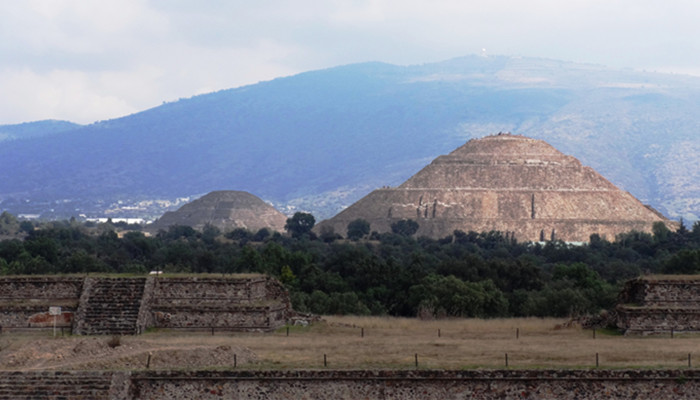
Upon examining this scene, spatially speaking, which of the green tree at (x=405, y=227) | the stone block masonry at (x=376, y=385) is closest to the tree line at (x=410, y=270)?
the stone block masonry at (x=376, y=385)

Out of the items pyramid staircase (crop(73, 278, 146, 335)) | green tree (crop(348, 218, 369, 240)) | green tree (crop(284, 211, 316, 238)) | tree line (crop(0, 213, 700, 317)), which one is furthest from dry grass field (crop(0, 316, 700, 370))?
green tree (crop(284, 211, 316, 238))

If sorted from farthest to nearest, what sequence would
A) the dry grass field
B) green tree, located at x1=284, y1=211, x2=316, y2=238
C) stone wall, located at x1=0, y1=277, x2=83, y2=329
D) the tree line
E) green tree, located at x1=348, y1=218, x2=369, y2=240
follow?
green tree, located at x1=284, y1=211, x2=316, y2=238
green tree, located at x1=348, y1=218, x2=369, y2=240
the tree line
stone wall, located at x1=0, y1=277, x2=83, y2=329
the dry grass field

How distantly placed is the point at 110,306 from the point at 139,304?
3.68ft

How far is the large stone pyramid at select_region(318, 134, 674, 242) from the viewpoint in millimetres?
169125

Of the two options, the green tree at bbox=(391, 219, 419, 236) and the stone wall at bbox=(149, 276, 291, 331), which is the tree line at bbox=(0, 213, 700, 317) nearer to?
the stone wall at bbox=(149, 276, 291, 331)

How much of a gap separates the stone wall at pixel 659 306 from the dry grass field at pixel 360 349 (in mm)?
884

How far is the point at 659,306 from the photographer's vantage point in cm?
4366

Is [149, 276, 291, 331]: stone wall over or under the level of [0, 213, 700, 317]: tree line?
over

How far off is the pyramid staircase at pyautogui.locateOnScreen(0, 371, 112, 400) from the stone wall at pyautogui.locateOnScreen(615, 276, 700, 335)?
19075mm

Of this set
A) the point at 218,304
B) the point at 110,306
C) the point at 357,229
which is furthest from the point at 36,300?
the point at 357,229

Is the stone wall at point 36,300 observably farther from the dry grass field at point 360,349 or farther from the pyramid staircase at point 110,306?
the dry grass field at point 360,349

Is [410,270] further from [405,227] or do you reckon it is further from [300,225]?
[300,225]

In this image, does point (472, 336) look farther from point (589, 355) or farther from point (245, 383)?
point (245, 383)

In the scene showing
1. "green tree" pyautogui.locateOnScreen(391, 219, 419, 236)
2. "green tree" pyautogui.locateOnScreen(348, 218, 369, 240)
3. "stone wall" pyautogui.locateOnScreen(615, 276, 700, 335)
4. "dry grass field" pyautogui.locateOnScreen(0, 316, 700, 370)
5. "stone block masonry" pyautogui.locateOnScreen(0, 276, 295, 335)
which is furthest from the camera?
"green tree" pyautogui.locateOnScreen(391, 219, 419, 236)
